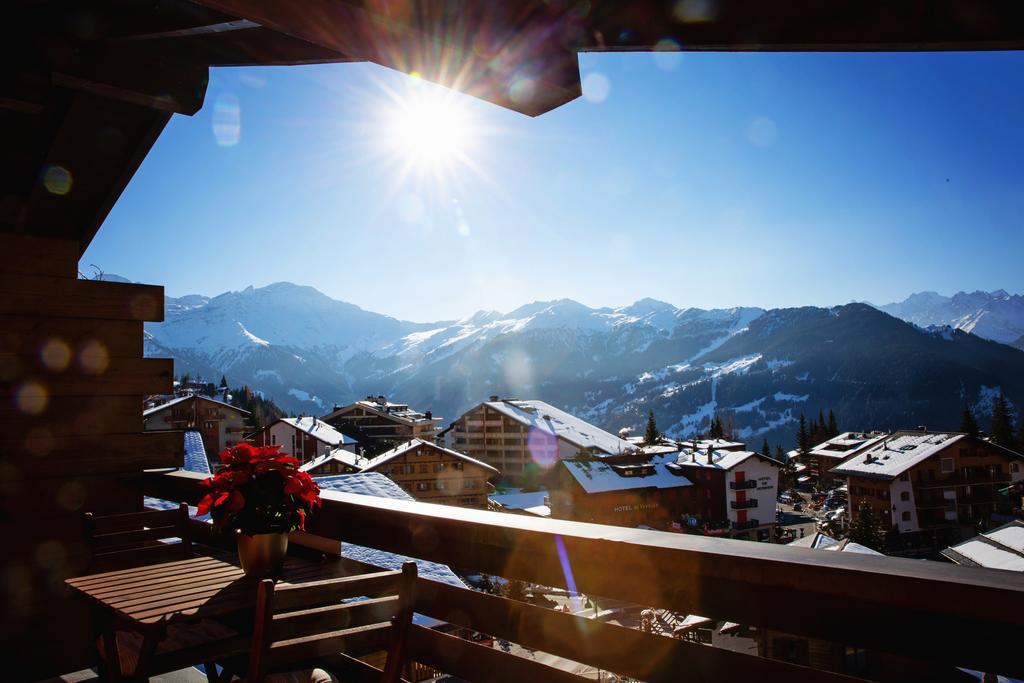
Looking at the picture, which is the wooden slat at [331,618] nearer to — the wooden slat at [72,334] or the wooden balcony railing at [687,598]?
the wooden balcony railing at [687,598]

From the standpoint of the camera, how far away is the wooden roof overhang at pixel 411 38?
135cm

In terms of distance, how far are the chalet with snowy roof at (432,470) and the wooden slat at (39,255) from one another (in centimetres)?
3465

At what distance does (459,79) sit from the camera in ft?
5.83

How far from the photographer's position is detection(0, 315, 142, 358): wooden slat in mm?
4152

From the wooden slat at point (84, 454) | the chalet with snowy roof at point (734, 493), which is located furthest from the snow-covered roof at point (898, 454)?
the wooden slat at point (84, 454)

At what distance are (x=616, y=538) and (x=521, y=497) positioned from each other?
154 feet

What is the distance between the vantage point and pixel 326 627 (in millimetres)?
1893

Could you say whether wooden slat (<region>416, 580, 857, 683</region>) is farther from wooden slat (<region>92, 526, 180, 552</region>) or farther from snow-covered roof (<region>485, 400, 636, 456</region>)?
snow-covered roof (<region>485, 400, 636, 456</region>)

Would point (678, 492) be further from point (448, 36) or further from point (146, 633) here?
point (448, 36)

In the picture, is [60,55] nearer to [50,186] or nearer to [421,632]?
[50,186]

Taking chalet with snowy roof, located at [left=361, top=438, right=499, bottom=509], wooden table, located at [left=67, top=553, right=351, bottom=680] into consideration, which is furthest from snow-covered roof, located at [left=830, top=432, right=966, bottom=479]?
wooden table, located at [left=67, top=553, right=351, bottom=680]

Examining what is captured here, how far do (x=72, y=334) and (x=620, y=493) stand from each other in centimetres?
3629

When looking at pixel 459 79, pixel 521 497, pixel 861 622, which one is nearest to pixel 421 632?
pixel 861 622

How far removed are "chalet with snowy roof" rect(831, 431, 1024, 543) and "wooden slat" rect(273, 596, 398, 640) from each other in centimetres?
4491
